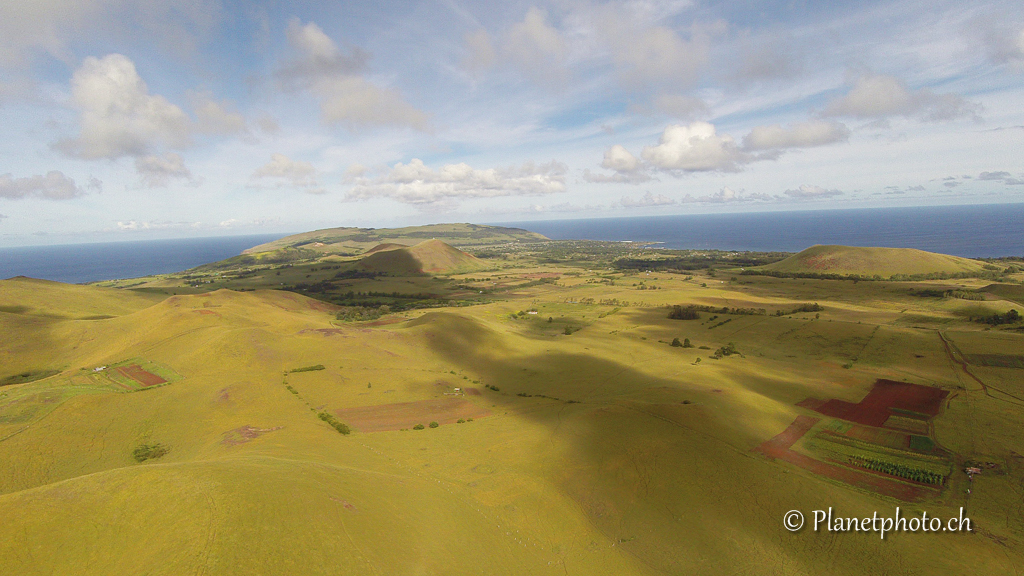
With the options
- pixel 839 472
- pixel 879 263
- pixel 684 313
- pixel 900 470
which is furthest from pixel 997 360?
pixel 879 263

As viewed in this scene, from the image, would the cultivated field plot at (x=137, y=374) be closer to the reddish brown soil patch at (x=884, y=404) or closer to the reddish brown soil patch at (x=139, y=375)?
the reddish brown soil patch at (x=139, y=375)

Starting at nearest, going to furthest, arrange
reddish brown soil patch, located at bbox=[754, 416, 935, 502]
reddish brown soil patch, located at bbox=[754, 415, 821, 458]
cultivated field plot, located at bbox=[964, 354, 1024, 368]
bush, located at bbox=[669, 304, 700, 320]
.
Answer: reddish brown soil patch, located at bbox=[754, 416, 935, 502] < reddish brown soil patch, located at bbox=[754, 415, 821, 458] < cultivated field plot, located at bbox=[964, 354, 1024, 368] < bush, located at bbox=[669, 304, 700, 320]

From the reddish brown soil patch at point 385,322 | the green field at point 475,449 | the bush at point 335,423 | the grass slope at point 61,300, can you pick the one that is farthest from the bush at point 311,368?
the grass slope at point 61,300

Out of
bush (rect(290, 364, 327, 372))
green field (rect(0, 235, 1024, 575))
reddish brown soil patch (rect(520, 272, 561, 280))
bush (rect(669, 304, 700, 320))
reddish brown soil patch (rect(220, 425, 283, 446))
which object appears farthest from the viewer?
reddish brown soil patch (rect(520, 272, 561, 280))

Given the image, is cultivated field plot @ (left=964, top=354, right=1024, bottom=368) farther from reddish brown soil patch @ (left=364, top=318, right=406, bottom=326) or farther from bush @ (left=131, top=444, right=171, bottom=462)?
reddish brown soil patch @ (left=364, top=318, right=406, bottom=326)

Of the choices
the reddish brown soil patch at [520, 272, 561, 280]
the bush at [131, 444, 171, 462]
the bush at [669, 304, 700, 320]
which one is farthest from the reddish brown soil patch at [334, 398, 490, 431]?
the reddish brown soil patch at [520, 272, 561, 280]
